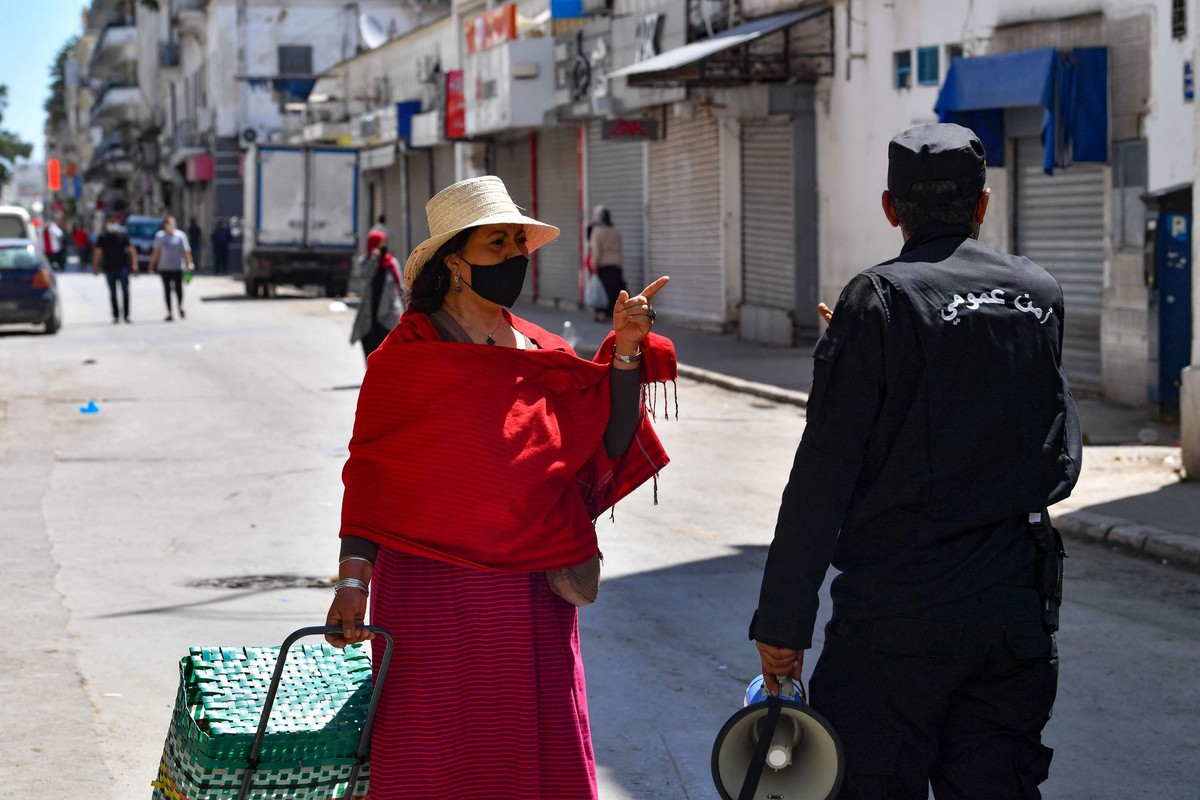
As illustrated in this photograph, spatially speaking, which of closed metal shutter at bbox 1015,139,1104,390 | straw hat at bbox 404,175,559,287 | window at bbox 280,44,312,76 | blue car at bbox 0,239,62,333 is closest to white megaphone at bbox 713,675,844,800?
straw hat at bbox 404,175,559,287

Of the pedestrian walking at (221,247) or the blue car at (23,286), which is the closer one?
the blue car at (23,286)

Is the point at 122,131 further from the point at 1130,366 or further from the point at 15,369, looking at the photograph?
the point at 1130,366

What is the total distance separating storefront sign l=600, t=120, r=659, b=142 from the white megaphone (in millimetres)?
23151

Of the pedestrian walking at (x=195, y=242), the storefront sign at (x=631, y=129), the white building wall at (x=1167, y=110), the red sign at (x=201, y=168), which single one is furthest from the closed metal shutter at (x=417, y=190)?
the white building wall at (x=1167, y=110)

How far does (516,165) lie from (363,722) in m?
33.1

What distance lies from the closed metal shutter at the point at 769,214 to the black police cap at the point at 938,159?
18.4 metres

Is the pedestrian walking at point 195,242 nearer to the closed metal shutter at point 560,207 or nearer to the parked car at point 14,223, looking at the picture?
the closed metal shutter at point 560,207

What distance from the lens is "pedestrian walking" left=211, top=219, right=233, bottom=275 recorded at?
5506 cm

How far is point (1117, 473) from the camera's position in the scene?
11219mm

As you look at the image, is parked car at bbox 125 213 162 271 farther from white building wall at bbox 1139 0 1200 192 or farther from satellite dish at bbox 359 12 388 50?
white building wall at bbox 1139 0 1200 192

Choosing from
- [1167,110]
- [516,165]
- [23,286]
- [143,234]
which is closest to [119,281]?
[23,286]

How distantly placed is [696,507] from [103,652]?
4420 mm

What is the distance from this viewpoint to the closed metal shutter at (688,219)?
2455 centimetres

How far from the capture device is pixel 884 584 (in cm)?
317
